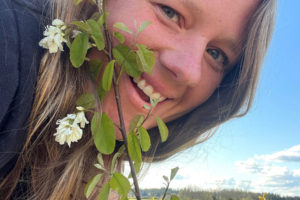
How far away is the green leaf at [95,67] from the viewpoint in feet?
3.06

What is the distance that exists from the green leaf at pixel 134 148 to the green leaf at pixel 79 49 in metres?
0.22

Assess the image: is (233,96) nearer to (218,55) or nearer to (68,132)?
(218,55)

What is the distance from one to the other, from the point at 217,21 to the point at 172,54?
0.21 metres

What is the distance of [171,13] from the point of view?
1.10 metres

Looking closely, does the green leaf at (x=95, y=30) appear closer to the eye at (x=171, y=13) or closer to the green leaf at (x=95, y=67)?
the green leaf at (x=95, y=67)

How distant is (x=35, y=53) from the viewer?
36.2 inches

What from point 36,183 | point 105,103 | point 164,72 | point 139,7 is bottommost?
point 36,183

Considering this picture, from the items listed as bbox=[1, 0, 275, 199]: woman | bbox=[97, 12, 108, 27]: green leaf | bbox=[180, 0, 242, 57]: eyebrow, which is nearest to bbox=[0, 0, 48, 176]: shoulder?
bbox=[1, 0, 275, 199]: woman

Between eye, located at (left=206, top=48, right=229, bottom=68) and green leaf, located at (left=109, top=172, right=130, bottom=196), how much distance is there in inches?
29.2

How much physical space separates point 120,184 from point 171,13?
2.10 feet

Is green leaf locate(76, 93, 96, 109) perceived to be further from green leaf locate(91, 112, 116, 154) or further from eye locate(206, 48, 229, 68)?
eye locate(206, 48, 229, 68)

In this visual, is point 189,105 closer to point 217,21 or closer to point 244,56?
point 244,56

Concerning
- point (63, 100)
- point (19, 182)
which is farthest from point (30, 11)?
point (19, 182)

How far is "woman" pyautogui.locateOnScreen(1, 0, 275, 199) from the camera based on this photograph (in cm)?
97
